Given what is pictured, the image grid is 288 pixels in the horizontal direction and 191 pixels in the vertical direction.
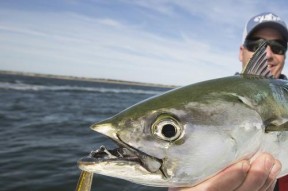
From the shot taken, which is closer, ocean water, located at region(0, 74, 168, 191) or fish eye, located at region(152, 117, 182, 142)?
fish eye, located at region(152, 117, 182, 142)

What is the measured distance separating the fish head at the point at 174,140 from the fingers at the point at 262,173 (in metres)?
0.14

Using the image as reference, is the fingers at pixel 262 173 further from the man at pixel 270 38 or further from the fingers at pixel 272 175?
the man at pixel 270 38

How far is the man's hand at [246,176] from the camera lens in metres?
2.29

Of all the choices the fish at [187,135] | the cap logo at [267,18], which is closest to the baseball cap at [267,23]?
the cap logo at [267,18]

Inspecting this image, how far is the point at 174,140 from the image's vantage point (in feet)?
7.00

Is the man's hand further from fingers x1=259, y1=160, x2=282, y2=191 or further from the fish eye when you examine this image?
the fish eye

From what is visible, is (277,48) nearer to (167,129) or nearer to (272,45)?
(272,45)

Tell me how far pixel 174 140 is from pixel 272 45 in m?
4.60

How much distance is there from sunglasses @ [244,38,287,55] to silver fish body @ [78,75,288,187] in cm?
386

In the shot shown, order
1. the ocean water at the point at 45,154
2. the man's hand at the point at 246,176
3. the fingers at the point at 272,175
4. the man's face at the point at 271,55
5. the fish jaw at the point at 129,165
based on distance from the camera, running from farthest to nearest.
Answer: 1. the ocean water at the point at 45,154
2. the man's face at the point at 271,55
3. the fingers at the point at 272,175
4. the man's hand at the point at 246,176
5. the fish jaw at the point at 129,165

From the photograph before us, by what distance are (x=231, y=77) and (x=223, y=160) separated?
79cm

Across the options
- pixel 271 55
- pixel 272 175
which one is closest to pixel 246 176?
pixel 272 175

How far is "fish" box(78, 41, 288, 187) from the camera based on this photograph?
6.88 feet

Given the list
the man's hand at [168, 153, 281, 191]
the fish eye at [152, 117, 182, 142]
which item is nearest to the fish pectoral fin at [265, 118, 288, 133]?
the man's hand at [168, 153, 281, 191]
